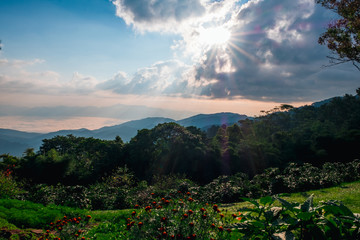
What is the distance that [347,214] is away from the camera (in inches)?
129

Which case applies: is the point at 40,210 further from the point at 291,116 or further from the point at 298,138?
the point at 291,116

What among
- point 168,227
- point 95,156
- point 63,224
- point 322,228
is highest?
point 322,228

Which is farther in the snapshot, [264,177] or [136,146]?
[136,146]

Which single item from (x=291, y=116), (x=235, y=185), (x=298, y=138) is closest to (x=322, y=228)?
(x=235, y=185)

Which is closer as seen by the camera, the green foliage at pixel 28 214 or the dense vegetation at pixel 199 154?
the green foliage at pixel 28 214

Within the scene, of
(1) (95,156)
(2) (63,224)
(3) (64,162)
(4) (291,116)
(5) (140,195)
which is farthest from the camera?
(4) (291,116)

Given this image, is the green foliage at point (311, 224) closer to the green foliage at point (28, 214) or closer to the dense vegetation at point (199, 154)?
the green foliage at point (28, 214)

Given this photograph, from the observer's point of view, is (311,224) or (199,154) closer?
(311,224)

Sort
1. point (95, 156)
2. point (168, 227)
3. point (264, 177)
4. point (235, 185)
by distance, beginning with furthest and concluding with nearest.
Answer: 1. point (95, 156)
2. point (264, 177)
3. point (235, 185)
4. point (168, 227)

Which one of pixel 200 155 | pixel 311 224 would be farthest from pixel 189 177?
pixel 311 224

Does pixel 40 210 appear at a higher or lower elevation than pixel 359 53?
lower

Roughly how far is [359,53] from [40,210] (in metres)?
15.7

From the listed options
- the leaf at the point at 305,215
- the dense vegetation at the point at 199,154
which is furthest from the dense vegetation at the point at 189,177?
the dense vegetation at the point at 199,154

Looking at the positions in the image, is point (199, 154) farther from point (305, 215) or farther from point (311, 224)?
point (305, 215)
